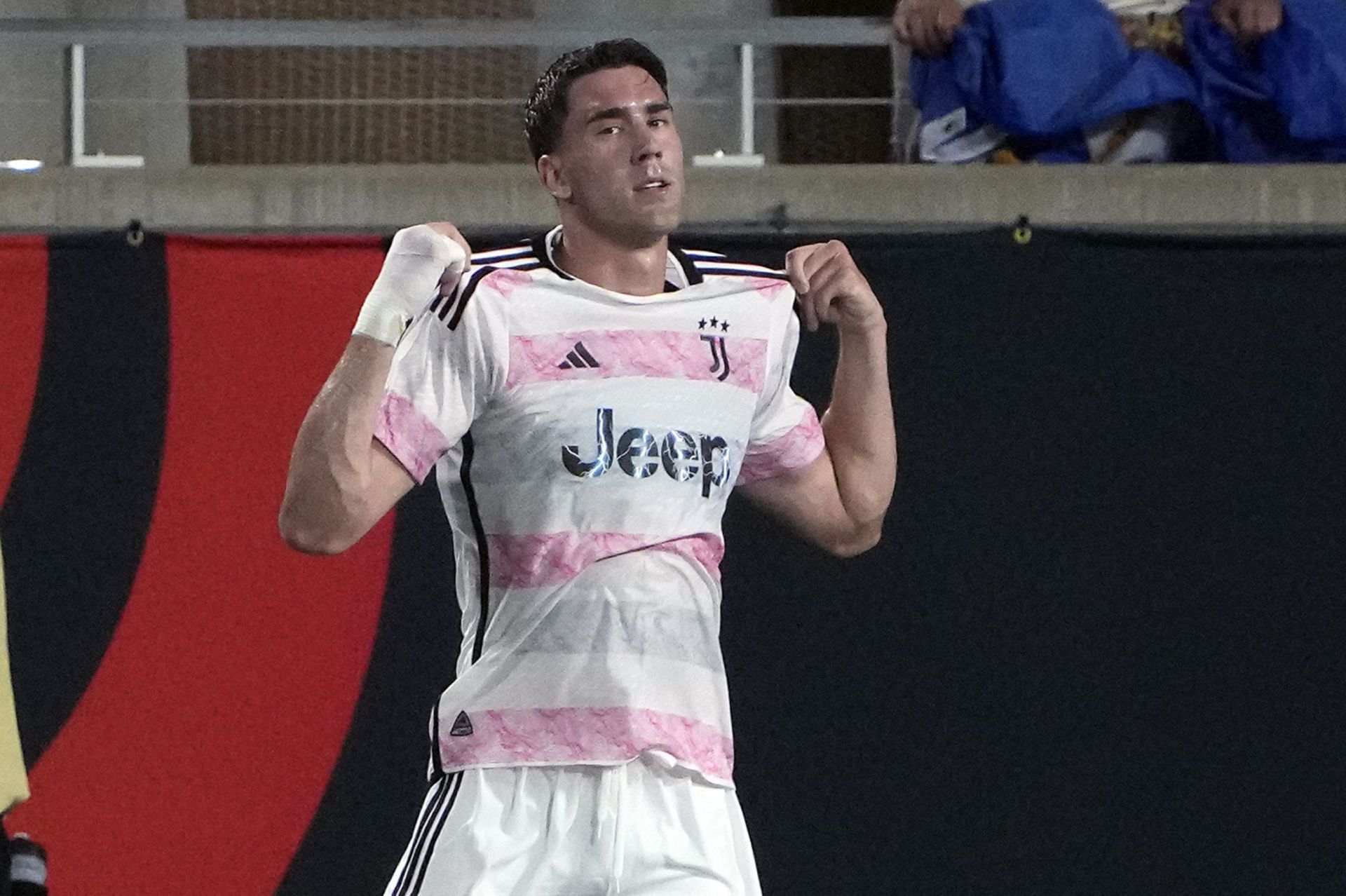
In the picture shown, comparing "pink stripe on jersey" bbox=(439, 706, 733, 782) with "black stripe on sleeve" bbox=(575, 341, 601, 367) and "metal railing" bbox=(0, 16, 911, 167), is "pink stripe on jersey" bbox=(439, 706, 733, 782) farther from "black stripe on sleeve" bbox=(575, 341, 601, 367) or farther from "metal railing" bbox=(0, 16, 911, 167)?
"metal railing" bbox=(0, 16, 911, 167)

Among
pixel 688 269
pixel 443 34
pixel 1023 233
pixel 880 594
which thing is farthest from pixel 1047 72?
pixel 688 269

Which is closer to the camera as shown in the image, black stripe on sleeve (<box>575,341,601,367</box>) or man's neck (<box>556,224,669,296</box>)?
black stripe on sleeve (<box>575,341,601,367</box>)

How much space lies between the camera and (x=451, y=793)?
2.54m

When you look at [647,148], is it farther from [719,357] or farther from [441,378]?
[441,378]

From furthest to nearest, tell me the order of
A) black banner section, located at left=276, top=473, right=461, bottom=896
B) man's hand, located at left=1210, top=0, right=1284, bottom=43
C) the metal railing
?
the metal railing
man's hand, located at left=1210, top=0, right=1284, bottom=43
black banner section, located at left=276, top=473, right=461, bottom=896

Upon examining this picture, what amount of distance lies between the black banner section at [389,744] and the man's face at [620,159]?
57.4 inches

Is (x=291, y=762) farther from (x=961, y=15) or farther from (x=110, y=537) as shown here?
(x=961, y=15)

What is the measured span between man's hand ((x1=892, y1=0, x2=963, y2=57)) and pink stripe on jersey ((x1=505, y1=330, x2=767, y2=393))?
75.4 inches

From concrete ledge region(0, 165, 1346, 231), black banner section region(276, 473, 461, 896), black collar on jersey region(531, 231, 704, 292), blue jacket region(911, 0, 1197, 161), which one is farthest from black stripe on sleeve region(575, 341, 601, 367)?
blue jacket region(911, 0, 1197, 161)

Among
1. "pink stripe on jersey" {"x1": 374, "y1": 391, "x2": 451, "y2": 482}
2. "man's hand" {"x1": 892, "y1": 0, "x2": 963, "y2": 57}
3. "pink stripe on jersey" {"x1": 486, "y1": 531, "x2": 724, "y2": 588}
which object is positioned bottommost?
"pink stripe on jersey" {"x1": 486, "y1": 531, "x2": 724, "y2": 588}

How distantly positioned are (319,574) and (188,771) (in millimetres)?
435

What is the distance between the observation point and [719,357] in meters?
2.69

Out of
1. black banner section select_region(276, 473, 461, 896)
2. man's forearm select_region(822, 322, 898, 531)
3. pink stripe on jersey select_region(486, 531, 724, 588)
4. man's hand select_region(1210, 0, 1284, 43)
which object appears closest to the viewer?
pink stripe on jersey select_region(486, 531, 724, 588)

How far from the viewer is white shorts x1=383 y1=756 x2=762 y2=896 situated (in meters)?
2.46
